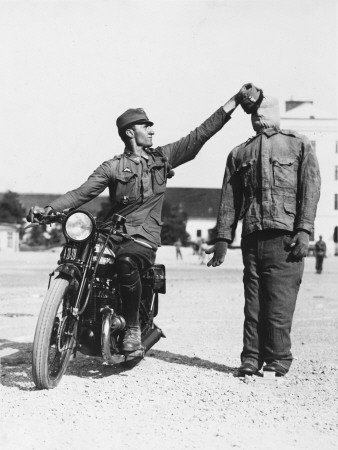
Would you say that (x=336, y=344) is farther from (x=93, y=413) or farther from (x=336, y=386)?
(x=93, y=413)

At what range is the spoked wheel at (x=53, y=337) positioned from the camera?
16.1ft

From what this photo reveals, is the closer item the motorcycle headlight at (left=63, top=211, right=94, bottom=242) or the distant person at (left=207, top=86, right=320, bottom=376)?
the motorcycle headlight at (left=63, top=211, right=94, bottom=242)

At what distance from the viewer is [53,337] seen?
5109 mm

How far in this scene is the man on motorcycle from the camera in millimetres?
5551

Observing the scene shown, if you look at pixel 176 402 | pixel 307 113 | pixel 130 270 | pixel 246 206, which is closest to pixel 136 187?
pixel 130 270

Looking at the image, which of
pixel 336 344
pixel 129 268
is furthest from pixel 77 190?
pixel 336 344

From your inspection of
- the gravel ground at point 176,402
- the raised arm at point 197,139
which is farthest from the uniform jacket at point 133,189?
the gravel ground at point 176,402

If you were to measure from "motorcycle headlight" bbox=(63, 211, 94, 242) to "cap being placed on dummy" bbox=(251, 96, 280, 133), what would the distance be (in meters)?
1.58

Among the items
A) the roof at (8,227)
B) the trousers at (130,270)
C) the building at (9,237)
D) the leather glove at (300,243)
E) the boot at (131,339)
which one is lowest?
the building at (9,237)

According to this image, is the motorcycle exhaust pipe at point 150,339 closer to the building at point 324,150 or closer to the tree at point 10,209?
the building at point 324,150

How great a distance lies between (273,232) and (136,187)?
3.32 ft

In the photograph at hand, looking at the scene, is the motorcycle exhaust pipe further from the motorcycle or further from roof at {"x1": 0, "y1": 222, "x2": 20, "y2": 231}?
roof at {"x1": 0, "y1": 222, "x2": 20, "y2": 231}

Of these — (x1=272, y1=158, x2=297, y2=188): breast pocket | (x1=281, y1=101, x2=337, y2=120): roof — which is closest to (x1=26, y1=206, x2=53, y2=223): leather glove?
(x1=272, y1=158, x2=297, y2=188): breast pocket

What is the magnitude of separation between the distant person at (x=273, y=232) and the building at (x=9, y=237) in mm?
78827
